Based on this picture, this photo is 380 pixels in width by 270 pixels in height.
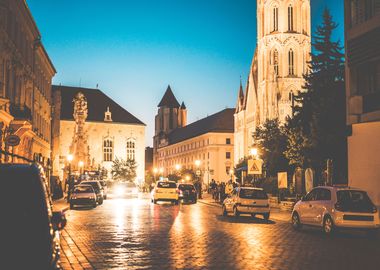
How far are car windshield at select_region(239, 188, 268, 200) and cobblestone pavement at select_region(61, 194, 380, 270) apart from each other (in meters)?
5.66

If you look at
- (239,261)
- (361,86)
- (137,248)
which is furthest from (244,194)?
(239,261)

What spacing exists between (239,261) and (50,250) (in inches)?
251

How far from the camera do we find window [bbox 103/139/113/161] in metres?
104

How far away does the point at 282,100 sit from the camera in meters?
97.4

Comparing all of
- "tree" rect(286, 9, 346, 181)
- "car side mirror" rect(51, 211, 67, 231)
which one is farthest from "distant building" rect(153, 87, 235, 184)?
"car side mirror" rect(51, 211, 67, 231)

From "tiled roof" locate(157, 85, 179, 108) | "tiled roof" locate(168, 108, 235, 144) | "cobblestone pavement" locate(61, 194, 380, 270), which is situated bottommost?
"cobblestone pavement" locate(61, 194, 380, 270)

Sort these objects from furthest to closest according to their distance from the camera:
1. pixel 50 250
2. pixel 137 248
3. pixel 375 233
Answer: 1. pixel 375 233
2. pixel 137 248
3. pixel 50 250

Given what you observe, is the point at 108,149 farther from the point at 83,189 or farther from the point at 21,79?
the point at 83,189

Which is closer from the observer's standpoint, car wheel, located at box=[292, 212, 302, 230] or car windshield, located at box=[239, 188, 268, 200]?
car wheel, located at box=[292, 212, 302, 230]

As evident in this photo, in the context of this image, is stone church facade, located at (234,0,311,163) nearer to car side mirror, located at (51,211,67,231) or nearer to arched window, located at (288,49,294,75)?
arched window, located at (288,49,294,75)

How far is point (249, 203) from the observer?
26.5 m

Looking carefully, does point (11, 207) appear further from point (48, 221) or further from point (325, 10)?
point (325, 10)

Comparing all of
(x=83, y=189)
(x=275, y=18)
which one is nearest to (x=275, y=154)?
(x=83, y=189)

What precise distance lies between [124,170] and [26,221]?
310 feet
